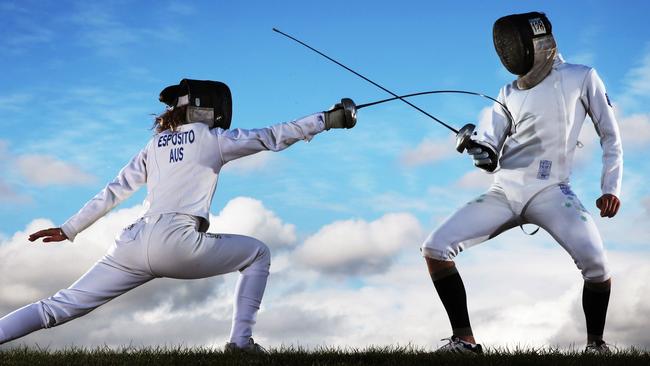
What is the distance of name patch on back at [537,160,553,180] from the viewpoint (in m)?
6.06

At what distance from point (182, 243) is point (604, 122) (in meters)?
3.37

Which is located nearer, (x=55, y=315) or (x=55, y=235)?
(x=55, y=315)

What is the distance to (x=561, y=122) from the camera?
6117 mm

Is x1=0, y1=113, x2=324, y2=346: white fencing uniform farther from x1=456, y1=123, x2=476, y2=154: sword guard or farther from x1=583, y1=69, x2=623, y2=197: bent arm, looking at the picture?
x1=583, y1=69, x2=623, y2=197: bent arm

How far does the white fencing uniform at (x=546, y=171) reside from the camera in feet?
19.4

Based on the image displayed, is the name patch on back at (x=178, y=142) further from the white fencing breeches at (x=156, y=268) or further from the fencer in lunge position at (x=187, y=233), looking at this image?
the white fencing breeches at (x=156, y=268)

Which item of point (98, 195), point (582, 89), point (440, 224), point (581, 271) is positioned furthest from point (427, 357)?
point (98, 195)

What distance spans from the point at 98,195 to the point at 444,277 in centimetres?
276

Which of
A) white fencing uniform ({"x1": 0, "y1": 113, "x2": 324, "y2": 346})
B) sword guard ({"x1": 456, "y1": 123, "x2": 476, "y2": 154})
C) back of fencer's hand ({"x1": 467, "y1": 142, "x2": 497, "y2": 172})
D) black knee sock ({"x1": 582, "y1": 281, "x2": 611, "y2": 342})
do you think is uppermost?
sword guard ({"x1": 456, "y1": 123, "x2": 476, "y2": 154})

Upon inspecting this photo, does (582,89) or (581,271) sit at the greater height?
(582,89)

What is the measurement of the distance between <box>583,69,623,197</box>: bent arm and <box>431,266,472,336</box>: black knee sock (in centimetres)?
137

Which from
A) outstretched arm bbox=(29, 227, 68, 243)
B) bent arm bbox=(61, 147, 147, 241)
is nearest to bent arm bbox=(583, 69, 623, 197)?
bent arm bbox=(61, 147, 147, 241)

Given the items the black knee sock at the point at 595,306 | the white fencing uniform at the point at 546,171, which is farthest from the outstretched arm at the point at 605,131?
the black knee sock at the point at 595,306

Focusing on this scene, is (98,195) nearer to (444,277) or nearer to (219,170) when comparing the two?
(219,170)
